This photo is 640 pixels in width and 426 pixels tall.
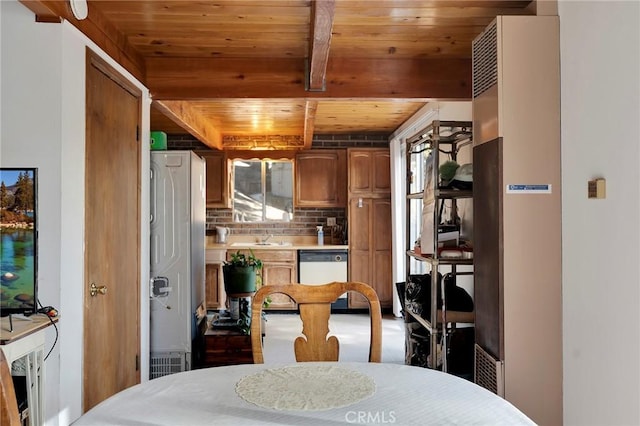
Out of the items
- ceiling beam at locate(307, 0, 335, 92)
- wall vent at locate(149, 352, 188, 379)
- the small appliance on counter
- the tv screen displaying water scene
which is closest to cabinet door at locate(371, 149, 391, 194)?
the small appliance on counter

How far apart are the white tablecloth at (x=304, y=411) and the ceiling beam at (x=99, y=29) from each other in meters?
1.61

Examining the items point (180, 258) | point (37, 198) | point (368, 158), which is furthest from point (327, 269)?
point (37, 198)

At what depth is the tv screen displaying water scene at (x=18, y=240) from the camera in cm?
191

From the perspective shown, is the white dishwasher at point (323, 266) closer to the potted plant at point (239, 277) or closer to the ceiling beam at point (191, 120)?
the ceiling beam at point (191, 120)

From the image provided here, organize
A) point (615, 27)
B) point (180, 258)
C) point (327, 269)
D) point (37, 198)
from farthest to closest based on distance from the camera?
point (327, 269) < point (180, 258) < point (37, 198) < point (615, 27)

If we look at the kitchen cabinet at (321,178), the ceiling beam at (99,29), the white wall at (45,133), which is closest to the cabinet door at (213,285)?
the kitchen cabinet at (321,178)

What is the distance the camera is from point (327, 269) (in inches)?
228

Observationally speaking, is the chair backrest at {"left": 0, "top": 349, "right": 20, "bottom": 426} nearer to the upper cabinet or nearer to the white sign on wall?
A: the white sign on wall

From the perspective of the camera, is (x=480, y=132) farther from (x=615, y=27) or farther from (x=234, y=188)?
(x=234, y=188)

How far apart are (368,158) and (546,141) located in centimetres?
378

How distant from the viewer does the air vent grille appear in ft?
7.04

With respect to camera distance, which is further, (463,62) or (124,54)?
(463,62)

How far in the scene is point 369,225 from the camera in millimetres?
5805

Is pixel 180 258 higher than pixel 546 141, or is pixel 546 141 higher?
pixel 546 141
